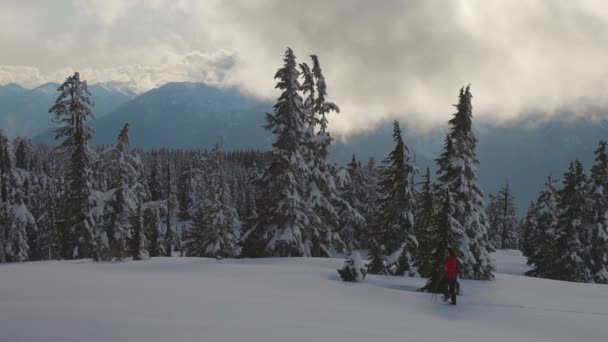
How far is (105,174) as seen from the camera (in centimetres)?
3328

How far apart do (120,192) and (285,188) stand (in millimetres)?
11834

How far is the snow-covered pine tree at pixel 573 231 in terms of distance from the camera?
39469 mm

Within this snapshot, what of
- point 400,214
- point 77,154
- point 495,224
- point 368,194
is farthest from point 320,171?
point 495,224

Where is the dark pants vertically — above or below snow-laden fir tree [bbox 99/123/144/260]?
below

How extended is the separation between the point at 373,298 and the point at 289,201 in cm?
1251

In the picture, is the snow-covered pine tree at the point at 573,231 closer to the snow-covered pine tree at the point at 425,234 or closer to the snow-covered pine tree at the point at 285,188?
the snow-covered pine tree at the point at 425,234

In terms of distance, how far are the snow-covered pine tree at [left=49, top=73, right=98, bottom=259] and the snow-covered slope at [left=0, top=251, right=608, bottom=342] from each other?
55.9 feet

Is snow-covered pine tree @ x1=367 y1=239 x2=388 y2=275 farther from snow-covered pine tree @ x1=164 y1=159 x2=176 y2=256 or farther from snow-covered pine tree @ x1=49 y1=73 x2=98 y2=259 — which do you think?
snow-covered pine tree @ x1=164 y1=159 x2=176 y2=256

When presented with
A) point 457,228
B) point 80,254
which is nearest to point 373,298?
point 457,228

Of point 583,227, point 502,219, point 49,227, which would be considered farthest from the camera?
point 502,219

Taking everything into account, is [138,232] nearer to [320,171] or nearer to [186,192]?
[320,171]

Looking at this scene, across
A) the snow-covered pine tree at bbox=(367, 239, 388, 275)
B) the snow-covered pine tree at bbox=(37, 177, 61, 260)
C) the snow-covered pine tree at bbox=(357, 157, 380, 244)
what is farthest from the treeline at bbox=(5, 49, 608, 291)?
the snow-covered pine tree at bbox=(357, 157, 380, 244)

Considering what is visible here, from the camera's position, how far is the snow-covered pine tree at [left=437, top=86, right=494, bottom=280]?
26016 millimetres

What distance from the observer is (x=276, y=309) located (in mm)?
12844
